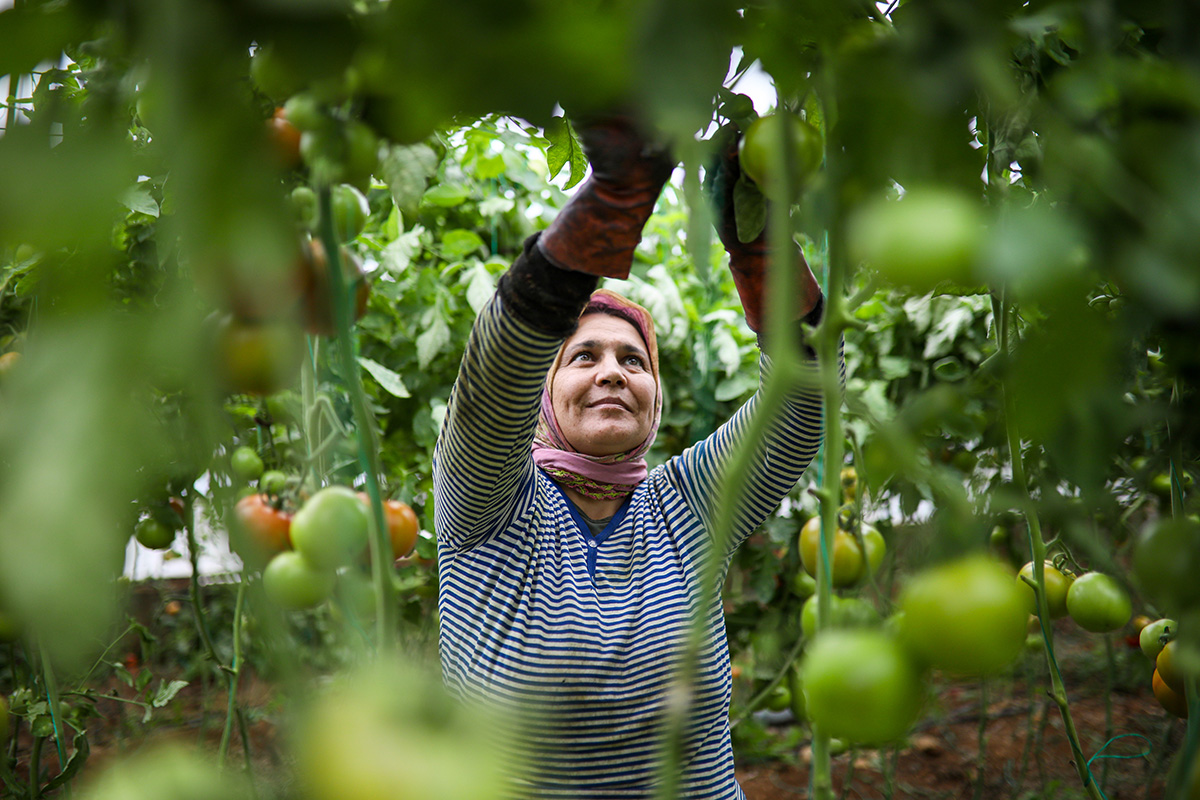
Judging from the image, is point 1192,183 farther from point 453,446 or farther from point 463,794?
point 453,446

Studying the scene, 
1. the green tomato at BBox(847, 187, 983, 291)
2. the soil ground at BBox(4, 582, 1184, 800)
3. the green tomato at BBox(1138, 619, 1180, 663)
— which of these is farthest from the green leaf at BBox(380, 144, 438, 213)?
the soil ground at BBox(4, 582, 1184, 800)

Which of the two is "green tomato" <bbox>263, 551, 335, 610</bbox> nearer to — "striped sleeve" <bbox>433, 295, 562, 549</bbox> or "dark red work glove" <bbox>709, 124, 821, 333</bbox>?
"dark red work glove" <bbox>709, 124, 821, 333</bbox>

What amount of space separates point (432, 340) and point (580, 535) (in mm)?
695

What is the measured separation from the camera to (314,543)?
1.01ft

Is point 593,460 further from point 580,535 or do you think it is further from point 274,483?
point 274,483

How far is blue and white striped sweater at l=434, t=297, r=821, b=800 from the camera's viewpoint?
1.02 metres

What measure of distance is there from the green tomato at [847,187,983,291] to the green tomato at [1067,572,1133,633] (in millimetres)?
571

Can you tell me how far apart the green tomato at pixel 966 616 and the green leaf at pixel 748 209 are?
0.82ft

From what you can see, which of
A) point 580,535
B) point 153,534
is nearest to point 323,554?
point 580,535

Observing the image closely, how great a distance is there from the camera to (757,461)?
48.7 inches

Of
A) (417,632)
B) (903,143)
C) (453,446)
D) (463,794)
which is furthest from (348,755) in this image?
(417,632)

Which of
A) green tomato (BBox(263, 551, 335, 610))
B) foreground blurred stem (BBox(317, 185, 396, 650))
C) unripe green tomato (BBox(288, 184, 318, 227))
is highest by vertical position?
unripe green tomato (BBox(288, 184, 318, 227))

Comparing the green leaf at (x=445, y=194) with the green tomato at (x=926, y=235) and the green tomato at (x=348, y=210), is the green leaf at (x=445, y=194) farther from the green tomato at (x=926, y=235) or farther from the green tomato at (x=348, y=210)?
the green tomato at (x=926, y=235)

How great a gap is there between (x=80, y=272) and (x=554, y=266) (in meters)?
0.52
